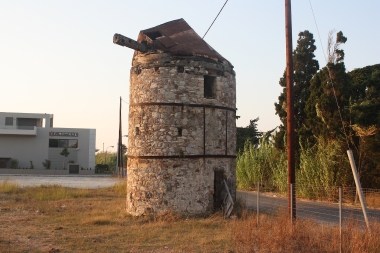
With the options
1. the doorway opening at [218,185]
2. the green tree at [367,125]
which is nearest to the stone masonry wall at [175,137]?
the doorway opening at [218,185]

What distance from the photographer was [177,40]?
46.3ft

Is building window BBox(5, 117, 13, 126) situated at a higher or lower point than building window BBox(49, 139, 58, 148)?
higher

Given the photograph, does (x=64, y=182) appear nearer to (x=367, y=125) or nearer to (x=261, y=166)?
(x=261, y=166)

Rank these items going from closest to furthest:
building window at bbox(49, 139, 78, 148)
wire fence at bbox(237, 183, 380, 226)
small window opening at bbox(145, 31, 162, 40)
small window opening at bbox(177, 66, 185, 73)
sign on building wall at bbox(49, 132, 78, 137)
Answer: small window opening at bbox(177, 66, 185, 73) → wire fence at bbox(237, 183, 380, 226) → small window opening at bbox(145, 31, 162, 40) → sign on building wall at bbox(49, 132, 78, 137) → building window at bbox(49, 139, 78, 148)

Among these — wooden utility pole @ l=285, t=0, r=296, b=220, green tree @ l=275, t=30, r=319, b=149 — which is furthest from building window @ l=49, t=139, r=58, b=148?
wooden utility pole @ l=285, t=0, r=296, b=220

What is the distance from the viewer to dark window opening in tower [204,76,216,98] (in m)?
13.8

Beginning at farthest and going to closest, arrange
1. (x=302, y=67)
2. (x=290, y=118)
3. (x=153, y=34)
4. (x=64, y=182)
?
(x=64, y=182)
(x=302, y=67)
(x=153, y=34)
(x=290, y=118)

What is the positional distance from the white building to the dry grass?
37084 millimetres

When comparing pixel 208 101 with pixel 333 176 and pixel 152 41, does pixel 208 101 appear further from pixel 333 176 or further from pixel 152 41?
pixel 333 176

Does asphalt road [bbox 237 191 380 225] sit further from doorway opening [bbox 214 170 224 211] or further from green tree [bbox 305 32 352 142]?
green tree [bbox 305 32 352 142]

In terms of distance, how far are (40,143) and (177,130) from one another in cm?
4258

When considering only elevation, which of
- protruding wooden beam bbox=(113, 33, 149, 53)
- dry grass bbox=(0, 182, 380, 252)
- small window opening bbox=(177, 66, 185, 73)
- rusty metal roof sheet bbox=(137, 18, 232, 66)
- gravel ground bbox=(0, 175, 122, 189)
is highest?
rusty metal roof sheet bbox=(137, 18, 232, 66)

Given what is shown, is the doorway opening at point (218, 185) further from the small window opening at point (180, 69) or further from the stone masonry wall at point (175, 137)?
the small window opening at point (180, 69)

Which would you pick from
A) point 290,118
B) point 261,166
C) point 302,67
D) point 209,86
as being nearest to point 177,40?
point 209,86
